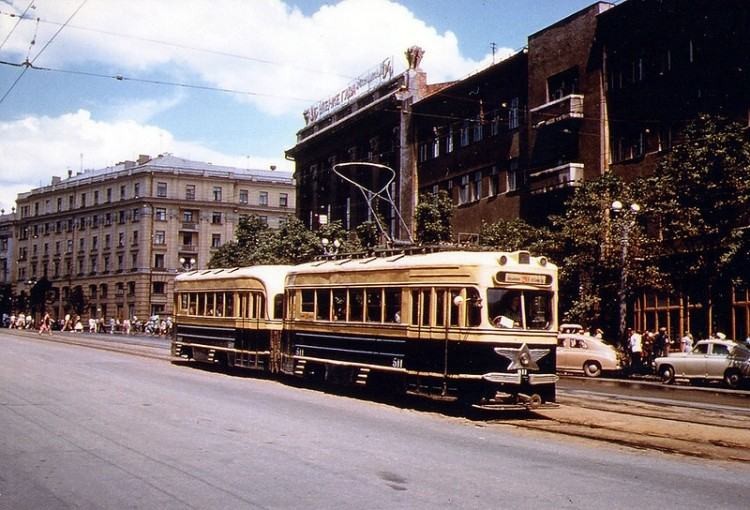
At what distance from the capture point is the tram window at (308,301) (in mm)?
19875

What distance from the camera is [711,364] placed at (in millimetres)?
23953

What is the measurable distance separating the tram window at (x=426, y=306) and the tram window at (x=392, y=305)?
30.7 inches

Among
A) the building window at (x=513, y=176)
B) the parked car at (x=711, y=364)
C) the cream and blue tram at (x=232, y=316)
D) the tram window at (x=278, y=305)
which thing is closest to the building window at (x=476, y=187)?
the building window at (x=513, y=176)

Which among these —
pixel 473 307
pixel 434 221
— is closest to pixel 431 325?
pixel 473 307

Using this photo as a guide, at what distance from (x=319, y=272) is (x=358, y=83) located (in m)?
39.4

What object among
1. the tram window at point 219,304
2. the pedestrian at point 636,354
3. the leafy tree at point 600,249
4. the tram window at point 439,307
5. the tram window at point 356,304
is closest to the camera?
the tram window at point 439,307

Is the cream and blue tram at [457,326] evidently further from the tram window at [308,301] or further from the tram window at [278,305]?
the tram window at [278,305]

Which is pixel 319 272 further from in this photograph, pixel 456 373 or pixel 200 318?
pixel 200 318

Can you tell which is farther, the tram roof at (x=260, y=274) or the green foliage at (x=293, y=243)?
the green foliage at (x=293, y=243)

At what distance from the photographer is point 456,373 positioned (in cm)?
1498

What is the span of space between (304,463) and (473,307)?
633 cm

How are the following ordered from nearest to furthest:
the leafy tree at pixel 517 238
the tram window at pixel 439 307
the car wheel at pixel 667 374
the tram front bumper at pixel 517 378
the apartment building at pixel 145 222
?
the tram front bumper at pixel 517 378
the tram window at pixel 439 307
the car wheel at pixel 667 374
the leafy tree at pixel 517 238
the apartment building at pixel 145 222

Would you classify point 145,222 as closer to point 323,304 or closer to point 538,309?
point 323,304

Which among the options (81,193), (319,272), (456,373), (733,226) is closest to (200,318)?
(319,272)
